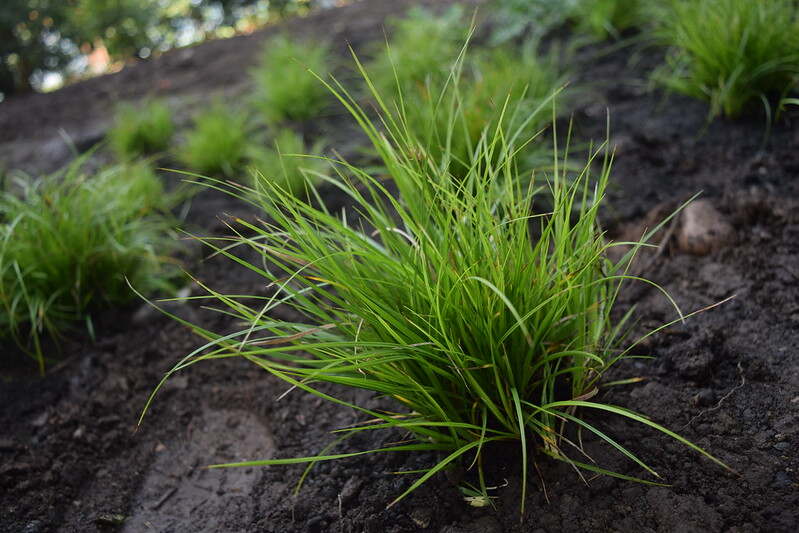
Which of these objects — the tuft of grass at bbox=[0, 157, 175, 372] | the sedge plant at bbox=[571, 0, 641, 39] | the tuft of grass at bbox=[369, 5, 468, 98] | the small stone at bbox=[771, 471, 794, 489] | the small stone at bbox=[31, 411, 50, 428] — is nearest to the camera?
the small stone at bbox=[771, 471, 794, 489]

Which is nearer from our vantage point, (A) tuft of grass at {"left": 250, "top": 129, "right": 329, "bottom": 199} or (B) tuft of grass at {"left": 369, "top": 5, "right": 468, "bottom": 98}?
(A) tuft of grass at {"left": 250, "top": 129, "right": 329, "bottom": 199}

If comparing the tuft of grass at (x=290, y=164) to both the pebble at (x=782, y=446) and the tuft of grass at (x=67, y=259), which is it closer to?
the tuft of grass at (x=67, y=259)

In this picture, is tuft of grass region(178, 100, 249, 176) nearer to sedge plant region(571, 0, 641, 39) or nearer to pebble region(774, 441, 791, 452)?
sedge plant region(571, 0, 641, 39)

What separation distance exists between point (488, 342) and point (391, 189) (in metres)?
1.60

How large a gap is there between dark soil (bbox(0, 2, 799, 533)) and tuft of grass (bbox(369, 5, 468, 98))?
103 centimetres

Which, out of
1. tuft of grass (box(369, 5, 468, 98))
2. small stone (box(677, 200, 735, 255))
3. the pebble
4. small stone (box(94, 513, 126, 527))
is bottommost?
small stone (box(94, 513, 126, 527))

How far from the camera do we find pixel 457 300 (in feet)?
4.40

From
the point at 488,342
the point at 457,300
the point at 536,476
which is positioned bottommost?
the point at 536,476

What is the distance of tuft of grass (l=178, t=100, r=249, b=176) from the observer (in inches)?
134

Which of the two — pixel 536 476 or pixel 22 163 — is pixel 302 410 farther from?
pixel 22 163

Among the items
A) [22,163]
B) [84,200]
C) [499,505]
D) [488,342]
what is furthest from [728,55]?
[22,163]

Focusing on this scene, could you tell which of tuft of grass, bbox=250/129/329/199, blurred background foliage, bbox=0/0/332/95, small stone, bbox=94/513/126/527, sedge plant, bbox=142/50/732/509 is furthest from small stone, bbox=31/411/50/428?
blurred background foliage, bbox=0/0/332/95

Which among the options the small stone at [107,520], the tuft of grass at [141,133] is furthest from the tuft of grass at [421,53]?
the small stone at [107,520]

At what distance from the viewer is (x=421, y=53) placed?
3.51 m
